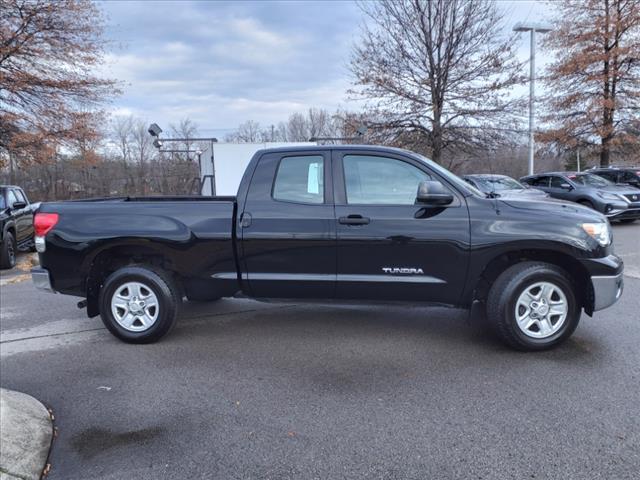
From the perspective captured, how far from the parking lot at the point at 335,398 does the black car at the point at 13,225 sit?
5.19 meters

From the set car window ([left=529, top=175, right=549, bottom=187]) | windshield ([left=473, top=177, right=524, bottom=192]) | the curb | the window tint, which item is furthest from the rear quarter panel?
car window ([left=529, top=175, right=549, bottom=187])

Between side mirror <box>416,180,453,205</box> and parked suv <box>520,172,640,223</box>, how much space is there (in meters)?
10.9

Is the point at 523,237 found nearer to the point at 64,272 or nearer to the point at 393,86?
the point at 64,272

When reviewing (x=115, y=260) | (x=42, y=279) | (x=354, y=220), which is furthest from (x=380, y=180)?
(x=42, y=279)

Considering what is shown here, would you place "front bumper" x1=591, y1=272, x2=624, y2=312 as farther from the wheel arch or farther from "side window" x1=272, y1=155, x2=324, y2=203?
the wheel arch

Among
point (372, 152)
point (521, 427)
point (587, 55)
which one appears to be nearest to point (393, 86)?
point (587, 55)

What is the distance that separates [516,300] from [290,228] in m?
2.12

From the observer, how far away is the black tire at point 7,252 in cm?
935

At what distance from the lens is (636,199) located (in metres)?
13.4

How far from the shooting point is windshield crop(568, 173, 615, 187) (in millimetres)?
13836

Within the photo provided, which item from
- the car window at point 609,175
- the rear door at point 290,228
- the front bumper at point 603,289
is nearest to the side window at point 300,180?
the rear door at point 290,228

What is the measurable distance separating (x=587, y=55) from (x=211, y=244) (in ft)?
66.2

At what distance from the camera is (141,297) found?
4.63m

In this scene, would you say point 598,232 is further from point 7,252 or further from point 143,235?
point 7,252
